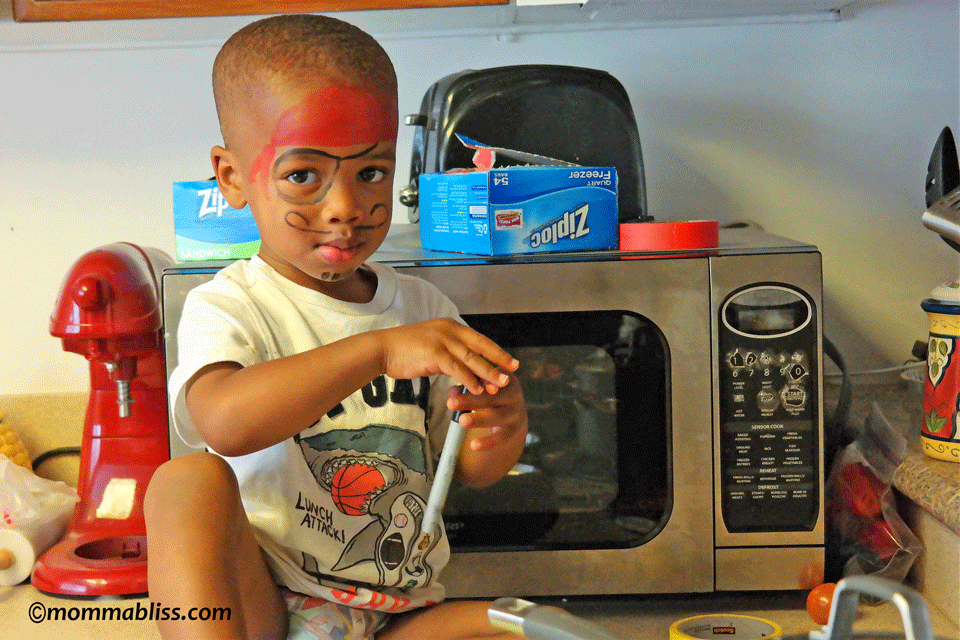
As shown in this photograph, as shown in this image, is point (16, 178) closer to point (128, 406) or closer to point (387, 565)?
point (128, 406)

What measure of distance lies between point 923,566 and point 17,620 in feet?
2.74

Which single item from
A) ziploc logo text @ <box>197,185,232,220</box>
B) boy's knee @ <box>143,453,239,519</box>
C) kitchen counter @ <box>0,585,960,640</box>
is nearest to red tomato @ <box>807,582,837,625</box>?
kitchen counter @ <box>0,585,960,640</box>

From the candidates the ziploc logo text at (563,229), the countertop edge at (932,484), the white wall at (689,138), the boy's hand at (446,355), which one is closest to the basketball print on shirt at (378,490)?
the boy's hand at (446,355)

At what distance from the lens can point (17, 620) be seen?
0.82 m

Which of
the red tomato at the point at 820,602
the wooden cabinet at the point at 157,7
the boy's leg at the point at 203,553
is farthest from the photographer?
the wooden cabinet at the point at 157,7

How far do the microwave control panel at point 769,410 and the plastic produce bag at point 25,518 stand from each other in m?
0.67

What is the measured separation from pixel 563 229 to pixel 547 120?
0.20 meters

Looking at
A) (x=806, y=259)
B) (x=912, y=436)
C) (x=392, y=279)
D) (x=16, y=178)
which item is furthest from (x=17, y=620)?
(x=912, y=436)

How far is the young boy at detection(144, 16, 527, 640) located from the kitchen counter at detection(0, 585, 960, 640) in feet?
0.65

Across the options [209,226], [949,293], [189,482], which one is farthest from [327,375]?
[949,293]

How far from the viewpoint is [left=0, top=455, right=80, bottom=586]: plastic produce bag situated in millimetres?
898

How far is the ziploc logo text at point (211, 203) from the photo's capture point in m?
0.82

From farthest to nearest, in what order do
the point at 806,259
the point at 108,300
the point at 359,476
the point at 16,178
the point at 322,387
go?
the point at 16,178 → the point at 108,300 → the point at 806,259 → the point at 359,476 → the point at 322,387

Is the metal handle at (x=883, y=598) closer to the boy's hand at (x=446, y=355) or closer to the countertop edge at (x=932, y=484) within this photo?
the boy's hand at (x=446, y=355)
